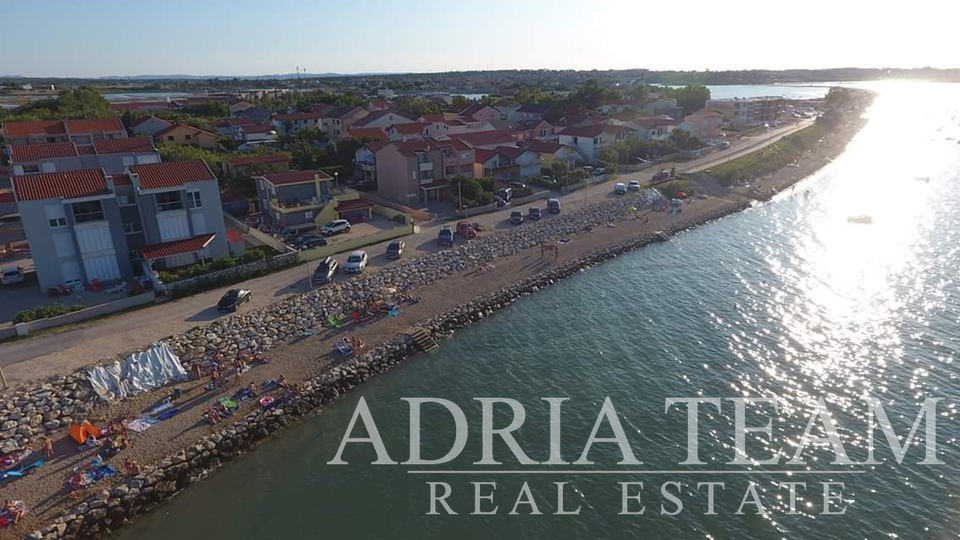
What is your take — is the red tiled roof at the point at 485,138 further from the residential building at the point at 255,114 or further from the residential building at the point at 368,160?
the residential building at the point at 255,114

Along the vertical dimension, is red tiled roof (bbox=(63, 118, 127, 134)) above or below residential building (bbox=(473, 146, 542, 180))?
above

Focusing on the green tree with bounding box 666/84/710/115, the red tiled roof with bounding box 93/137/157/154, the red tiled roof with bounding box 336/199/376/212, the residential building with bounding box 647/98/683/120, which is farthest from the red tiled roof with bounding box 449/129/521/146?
the green tree with bounding box 666/84/710/115

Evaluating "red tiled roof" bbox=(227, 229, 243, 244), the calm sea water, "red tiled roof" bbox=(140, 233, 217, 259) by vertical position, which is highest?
"red tiled roof" bbox=(140, 233, 217, 259)

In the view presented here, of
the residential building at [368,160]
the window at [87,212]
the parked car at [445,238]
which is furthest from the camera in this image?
the residential building at [368,160]

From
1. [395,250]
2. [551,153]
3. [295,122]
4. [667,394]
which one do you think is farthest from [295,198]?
[295,122]

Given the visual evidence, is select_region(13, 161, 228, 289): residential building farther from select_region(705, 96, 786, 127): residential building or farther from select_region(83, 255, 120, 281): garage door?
select_region(705, 96, 786, 127): residential building

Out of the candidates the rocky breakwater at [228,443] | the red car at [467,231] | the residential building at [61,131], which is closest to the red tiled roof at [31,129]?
the residential building at [61,131]
